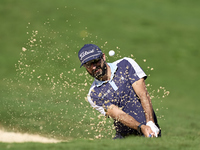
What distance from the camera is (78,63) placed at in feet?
56.6

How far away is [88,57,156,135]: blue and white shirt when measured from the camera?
5801 mm

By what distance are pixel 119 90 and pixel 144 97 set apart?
41 cm

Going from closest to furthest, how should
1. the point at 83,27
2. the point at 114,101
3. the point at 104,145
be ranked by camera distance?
the point at 104,145
the point at 114,101
the point at 83,27

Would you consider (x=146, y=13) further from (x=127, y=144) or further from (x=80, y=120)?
(x=127, y=144)

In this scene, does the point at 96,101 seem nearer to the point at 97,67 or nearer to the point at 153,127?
the point at 97,67

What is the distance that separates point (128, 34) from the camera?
2138 centimetres

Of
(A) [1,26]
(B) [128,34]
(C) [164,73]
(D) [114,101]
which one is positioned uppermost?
(A) [1,26]

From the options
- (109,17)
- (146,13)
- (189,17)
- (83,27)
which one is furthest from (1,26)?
(189,17)

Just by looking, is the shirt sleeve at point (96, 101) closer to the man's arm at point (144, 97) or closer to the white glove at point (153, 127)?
the man's arm at point (144, 97)

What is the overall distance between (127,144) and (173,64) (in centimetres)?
1427

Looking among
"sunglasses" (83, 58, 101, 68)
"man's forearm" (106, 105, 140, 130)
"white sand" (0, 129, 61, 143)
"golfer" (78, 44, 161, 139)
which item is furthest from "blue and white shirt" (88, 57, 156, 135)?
"white sand" (0, 129, 61, 143)

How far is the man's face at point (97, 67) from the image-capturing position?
5.63m

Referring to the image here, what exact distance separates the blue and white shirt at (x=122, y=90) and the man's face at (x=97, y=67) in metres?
0.15

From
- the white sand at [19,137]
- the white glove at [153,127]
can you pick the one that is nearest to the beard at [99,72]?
the white glove at [153,127]
